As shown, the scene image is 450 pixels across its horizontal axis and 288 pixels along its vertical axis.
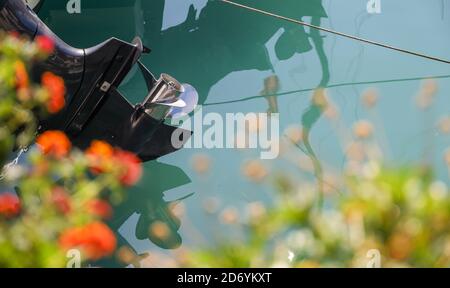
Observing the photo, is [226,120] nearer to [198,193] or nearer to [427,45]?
[198,193]

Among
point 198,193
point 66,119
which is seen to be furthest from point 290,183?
point 198,193

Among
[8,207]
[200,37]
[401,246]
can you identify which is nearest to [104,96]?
[200,37]

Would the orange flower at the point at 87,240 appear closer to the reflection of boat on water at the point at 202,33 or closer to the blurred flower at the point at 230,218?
the blurred flower at the point at 230,218

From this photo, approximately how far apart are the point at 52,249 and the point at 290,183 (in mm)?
142

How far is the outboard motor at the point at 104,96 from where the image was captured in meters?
2.06

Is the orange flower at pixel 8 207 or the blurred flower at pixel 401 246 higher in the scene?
the blurred flower at pixel 401 246

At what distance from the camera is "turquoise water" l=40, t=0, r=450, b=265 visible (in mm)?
2691

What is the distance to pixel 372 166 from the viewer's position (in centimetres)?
39

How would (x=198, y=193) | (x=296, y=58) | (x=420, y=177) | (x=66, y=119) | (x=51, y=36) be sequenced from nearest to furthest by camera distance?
(x=420, y=177), (x=51, y=36), (x=66, y=119), (x=198, y=193), (x=296, y=58)

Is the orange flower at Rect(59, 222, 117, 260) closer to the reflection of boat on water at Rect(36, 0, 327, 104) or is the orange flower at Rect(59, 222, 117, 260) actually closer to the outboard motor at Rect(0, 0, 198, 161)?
the outboard motor at Rect(0, 0, 198, 161)

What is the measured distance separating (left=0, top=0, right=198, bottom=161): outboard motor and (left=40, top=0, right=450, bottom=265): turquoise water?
294 mm

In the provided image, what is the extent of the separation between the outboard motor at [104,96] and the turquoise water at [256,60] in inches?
11.6

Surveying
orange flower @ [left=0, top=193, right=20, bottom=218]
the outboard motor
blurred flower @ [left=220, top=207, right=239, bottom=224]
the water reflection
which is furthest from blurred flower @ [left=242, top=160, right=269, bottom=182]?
the water reflection

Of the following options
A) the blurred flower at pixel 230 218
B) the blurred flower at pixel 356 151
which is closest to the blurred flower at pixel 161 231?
the blurred flower at pixel 230 218
